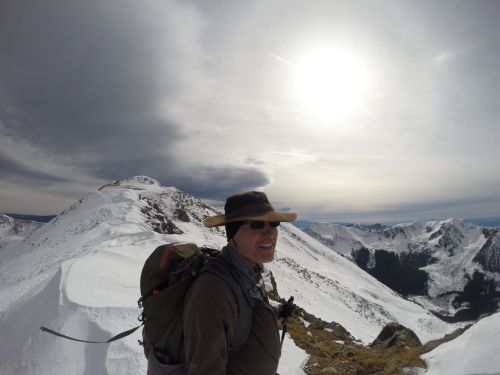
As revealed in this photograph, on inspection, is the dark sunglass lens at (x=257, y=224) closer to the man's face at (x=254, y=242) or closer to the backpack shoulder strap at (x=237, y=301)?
the man's face at (x=254, y=242)

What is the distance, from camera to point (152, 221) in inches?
1357

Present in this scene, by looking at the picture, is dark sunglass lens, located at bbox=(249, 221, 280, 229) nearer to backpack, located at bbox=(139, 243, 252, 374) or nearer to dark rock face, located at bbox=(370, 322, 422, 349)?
backpack, located at bbox=(139, 243, 252, 374)

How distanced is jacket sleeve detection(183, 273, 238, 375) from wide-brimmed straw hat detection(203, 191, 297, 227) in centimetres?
69

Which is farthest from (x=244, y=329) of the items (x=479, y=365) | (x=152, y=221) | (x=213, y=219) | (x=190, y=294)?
(x=152, y=221)

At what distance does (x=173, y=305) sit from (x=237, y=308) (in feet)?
1.67

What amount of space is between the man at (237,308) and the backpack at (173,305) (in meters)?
0.03

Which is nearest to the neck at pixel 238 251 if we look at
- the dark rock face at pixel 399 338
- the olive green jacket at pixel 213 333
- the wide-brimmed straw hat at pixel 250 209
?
the wide-brimmed straw hat at pixel 250 209

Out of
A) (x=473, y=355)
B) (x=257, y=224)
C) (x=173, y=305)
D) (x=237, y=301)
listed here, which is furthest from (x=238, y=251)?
(x=473, y=355)

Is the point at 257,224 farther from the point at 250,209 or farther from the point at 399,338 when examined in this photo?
the point at 399,338

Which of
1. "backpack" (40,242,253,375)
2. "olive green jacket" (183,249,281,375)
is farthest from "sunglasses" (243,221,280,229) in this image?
"olive green jacket" (183,249,281,375)

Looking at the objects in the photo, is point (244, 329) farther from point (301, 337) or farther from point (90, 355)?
point (301, 337)

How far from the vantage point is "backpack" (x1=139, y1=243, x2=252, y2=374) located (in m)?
2.48

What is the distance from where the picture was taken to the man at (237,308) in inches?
86.7

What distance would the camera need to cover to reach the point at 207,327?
7.14 feet
